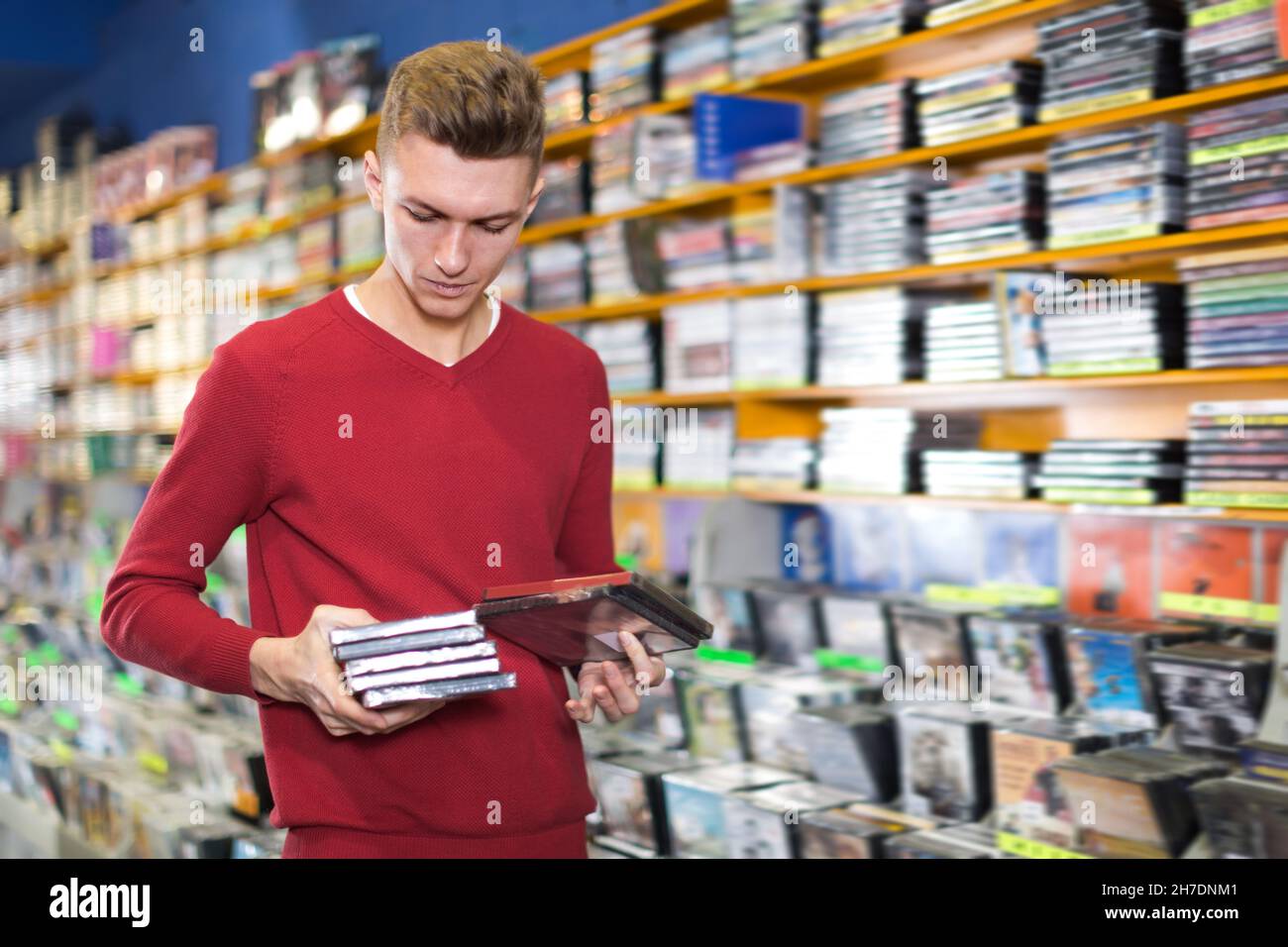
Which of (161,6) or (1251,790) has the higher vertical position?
(161,6)

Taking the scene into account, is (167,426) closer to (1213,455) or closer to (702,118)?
(702,118)

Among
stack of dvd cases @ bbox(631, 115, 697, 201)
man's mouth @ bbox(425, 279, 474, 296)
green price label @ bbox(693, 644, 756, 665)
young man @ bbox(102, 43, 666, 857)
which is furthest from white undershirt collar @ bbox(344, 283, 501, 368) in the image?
stack of dvd cases @ bbox(631, 115, 697, 201)

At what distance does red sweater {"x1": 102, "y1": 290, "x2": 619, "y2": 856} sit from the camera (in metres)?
1.49

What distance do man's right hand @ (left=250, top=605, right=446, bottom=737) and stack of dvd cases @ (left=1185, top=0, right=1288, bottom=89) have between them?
6.69 feet

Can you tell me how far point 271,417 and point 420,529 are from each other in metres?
0.20

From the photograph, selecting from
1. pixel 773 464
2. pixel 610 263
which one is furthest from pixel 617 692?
pixel 610 263

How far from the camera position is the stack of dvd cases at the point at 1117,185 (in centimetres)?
279

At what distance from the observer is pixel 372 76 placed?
5699 mm

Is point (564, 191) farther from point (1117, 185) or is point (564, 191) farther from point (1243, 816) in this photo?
point (1243, 816)

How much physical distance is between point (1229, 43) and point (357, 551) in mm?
2029

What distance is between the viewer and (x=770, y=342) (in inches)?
148

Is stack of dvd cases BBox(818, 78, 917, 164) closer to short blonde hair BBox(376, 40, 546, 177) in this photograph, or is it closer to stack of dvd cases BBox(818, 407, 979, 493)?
stack of dvd cases BBox(818, 407, 979, 493)

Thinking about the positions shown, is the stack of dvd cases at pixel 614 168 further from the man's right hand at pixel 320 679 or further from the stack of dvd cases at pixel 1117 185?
the man's right hand at pixel 320 679
